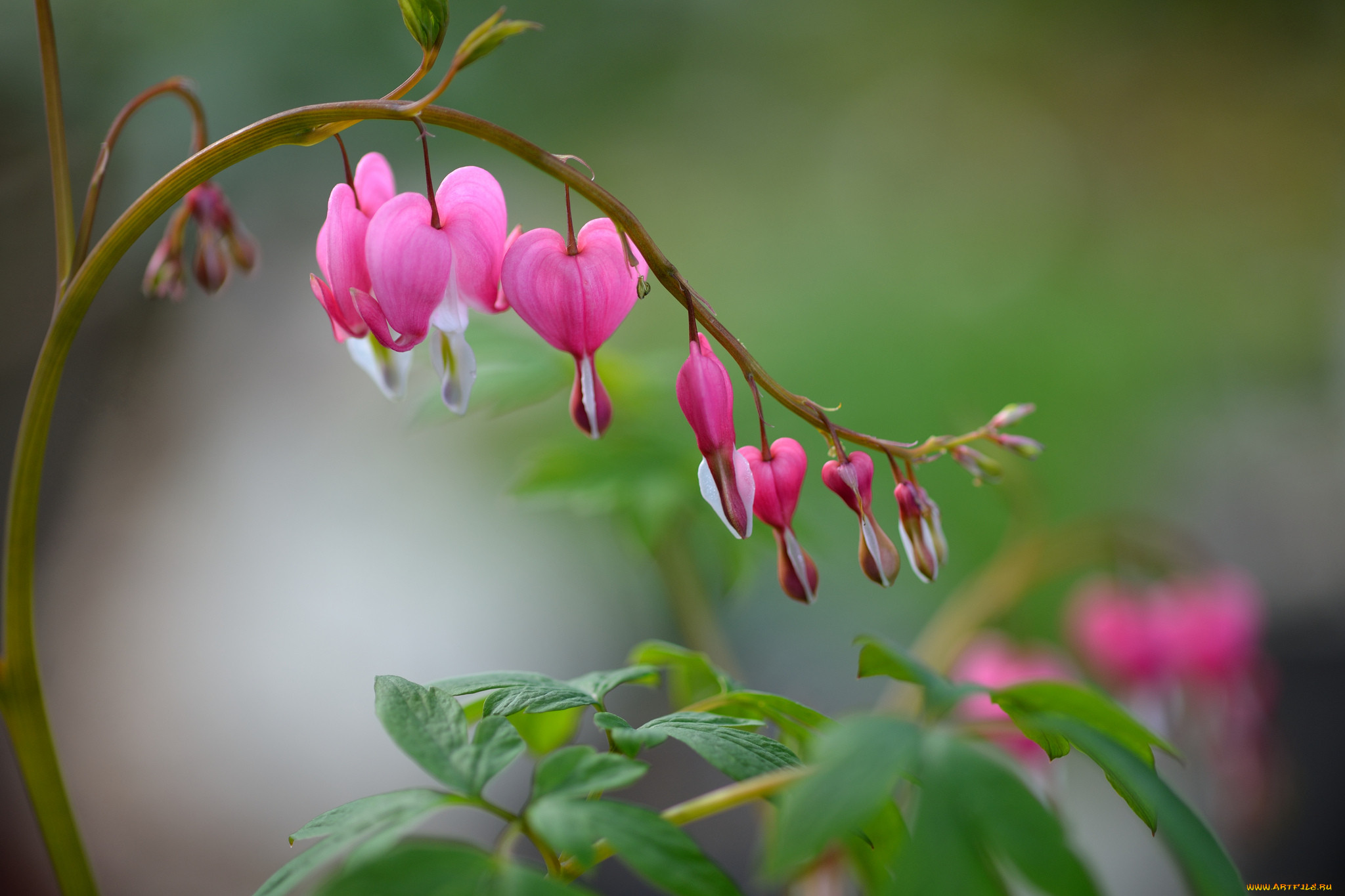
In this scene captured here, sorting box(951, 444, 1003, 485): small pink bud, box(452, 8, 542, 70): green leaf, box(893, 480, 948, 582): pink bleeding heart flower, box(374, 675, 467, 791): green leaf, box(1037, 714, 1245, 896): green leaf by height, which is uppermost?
box(452, 8, 542, 70): green leaf

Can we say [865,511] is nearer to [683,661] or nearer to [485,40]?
[683,661]

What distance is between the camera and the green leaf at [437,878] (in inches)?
14.5

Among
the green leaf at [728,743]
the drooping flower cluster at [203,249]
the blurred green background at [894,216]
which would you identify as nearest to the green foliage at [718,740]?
the green leaf at [728,743]

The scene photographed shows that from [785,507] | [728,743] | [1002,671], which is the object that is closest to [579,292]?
[785,507]

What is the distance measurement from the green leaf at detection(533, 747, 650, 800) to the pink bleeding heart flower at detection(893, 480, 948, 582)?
226 mm

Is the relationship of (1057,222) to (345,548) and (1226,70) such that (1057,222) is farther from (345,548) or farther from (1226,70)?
(345,548)

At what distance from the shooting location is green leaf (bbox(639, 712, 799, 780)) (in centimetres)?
48

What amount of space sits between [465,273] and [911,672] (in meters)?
0.38

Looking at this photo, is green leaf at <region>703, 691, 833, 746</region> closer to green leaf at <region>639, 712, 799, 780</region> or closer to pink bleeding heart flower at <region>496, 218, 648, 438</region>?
green leaf at <region>639, 712, 799, 780</region>

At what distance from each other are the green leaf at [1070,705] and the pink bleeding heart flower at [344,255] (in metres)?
0.47

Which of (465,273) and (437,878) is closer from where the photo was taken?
(437,878)

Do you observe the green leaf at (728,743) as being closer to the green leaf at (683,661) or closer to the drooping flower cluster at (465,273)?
the green leaf at (683,661)

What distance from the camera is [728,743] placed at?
0.50 metres

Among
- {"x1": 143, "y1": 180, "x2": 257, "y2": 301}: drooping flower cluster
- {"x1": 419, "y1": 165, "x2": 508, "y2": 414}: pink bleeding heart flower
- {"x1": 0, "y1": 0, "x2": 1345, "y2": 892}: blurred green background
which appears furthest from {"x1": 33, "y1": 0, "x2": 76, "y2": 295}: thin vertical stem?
{"x1": 0, "y1": 0, "x2": 1345, "y2": 892}: blurred green background
